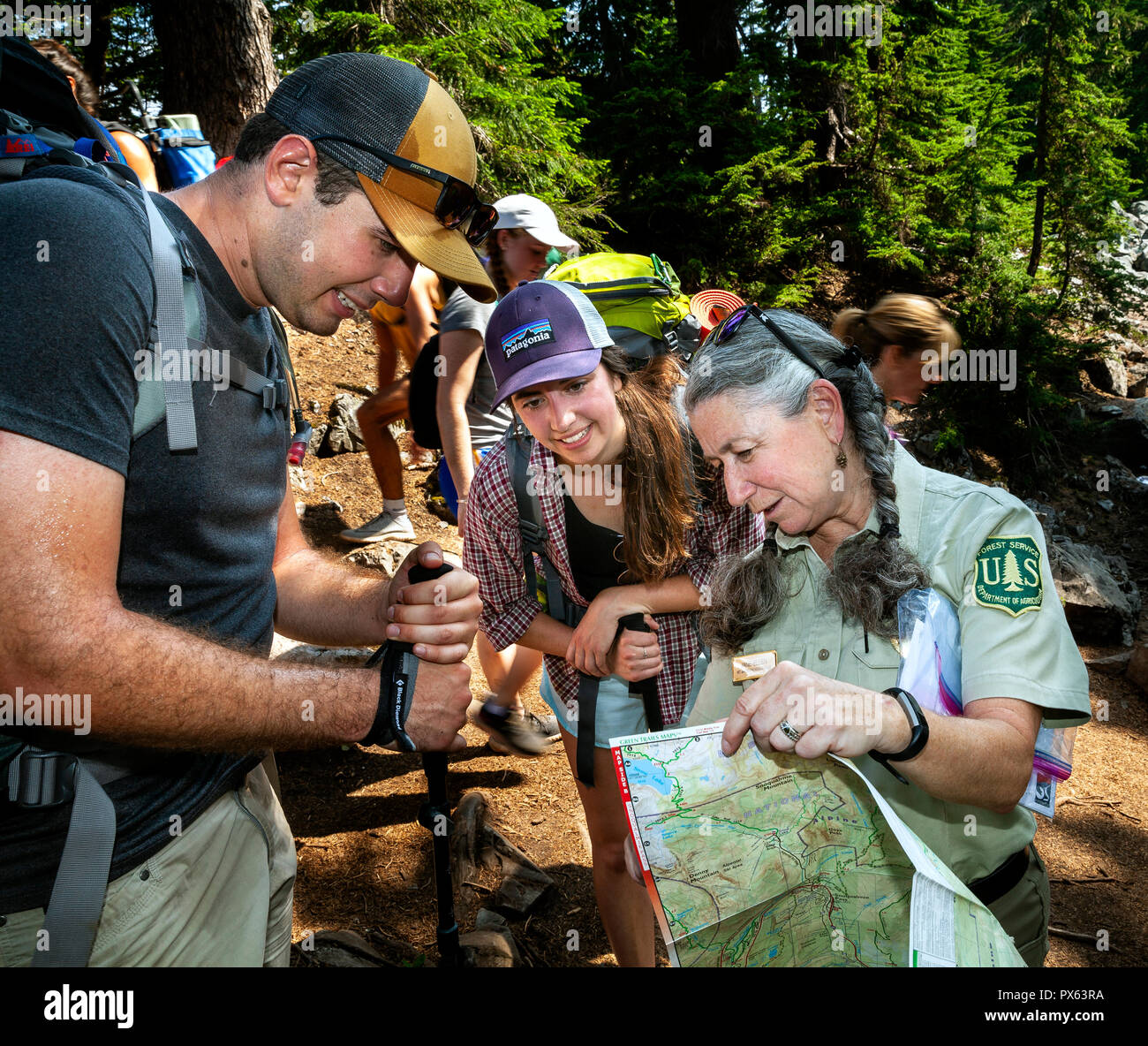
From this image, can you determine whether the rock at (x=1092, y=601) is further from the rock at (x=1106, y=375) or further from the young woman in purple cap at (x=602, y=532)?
the rock at (x=1106, y=375)

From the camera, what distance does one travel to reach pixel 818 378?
202 cm

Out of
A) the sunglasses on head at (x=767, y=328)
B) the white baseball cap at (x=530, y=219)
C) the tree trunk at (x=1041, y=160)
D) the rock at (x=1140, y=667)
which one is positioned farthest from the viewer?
the tree trunk at (x=1041, y=160)

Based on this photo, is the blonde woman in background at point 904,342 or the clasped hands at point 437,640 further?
the blonde woman in background at point 904,342

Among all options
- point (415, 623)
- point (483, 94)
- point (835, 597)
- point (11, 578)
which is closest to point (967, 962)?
point (835, 597)

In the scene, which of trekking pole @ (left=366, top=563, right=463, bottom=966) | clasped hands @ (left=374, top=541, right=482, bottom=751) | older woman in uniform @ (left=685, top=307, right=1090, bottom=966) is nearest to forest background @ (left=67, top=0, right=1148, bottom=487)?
older woman in uniform @ (left=685, top=307, right=1090, bottom=966)

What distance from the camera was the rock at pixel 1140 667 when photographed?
6.33 metres

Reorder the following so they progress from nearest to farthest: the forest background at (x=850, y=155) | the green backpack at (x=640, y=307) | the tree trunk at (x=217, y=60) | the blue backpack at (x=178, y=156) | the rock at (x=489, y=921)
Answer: the green backpack at (x=640, y=307), the rock at (x=489, y=921), the blue backpack at (x=178, y=156), the tree trunk at (x=217, y=60), the forest background at (x=850, y=155)

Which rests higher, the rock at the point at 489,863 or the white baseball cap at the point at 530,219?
the white baseball cap at the point at 530,219

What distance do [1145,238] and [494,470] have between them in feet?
71.6

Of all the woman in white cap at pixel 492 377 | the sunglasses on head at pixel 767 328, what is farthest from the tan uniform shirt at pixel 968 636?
the woman in white cap at pixel 492 377

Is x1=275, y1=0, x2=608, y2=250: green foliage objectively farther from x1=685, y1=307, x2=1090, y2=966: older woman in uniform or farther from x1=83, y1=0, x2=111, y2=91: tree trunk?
x1=685, y1=307, x2=1090, y2=966: older woman in uniform

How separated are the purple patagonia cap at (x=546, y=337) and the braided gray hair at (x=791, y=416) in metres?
0.58

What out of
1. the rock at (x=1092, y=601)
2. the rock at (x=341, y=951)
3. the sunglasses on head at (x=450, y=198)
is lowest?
the rock at (x=1092, y=601)

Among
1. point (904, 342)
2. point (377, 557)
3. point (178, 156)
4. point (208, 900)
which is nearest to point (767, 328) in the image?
point (208, 900)
